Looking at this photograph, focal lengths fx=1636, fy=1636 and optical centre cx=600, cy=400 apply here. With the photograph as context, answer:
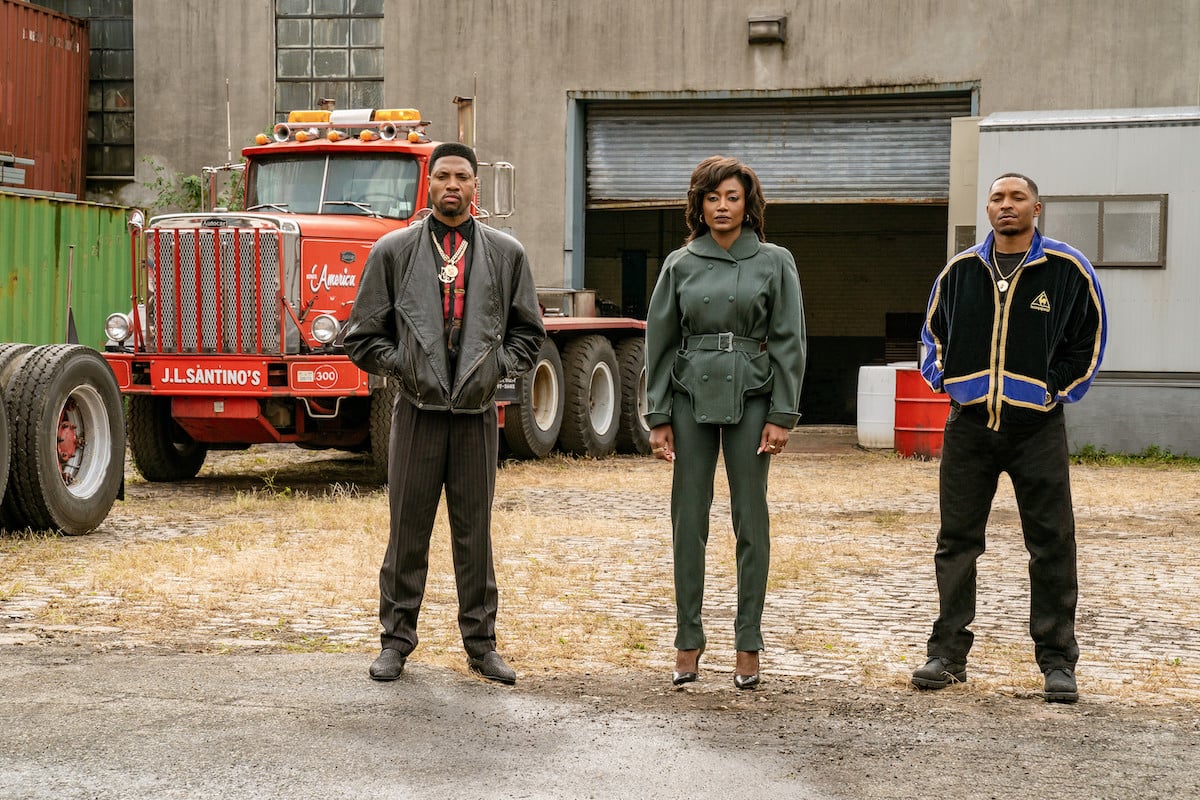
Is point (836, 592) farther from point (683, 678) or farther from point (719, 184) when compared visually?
point (719, 184)

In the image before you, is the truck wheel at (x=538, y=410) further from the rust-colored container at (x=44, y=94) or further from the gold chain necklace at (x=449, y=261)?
the gold chain necklace at (x=449, y=261)

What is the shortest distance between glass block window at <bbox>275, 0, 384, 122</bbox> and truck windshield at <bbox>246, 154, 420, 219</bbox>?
305 inches

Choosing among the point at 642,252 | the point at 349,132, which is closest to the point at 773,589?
the point at 349,132

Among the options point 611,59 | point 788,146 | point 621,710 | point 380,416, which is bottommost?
point 621,710

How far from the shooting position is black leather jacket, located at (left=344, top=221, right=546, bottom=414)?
229 inches

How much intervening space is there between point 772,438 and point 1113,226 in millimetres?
11492

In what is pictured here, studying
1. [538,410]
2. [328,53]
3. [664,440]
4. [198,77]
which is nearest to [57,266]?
[538,410]

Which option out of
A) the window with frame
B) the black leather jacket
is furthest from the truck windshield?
the black leather jacket

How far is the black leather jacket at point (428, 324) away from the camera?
19.0 ft

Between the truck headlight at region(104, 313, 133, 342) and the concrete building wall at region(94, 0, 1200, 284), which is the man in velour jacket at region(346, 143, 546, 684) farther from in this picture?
the concrete building wall at region(94, 0, 1200, 284)

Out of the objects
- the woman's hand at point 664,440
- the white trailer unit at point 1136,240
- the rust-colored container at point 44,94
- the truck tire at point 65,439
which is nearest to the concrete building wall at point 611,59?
the rust-colored container at point 44,94

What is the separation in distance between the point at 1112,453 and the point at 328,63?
10933mm

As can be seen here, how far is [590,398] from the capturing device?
54.4 ft

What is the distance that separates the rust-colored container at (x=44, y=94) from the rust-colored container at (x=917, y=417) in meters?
10.4
